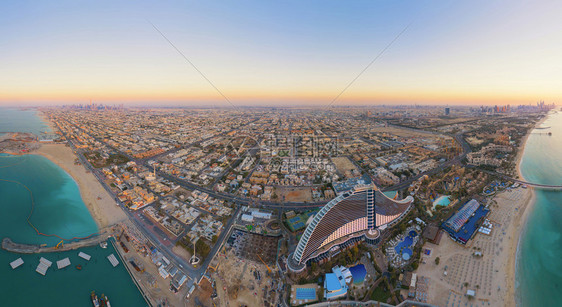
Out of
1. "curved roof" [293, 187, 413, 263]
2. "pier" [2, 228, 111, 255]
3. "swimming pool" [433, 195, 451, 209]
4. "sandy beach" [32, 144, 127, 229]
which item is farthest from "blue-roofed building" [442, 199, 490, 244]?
"sandy beach" [32, 144, 127, 229]

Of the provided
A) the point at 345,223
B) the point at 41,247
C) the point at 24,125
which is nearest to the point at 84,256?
the point at 41,247

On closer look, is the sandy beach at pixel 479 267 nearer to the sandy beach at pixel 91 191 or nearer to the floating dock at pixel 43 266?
the floating dock at pixel 43 266

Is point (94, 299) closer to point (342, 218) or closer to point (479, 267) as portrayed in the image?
point (342, 218)

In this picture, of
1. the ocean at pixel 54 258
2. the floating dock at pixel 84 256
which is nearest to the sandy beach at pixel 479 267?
the ocean at pixel 54 258

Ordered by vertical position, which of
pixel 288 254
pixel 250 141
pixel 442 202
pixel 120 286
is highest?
pixel 250 141

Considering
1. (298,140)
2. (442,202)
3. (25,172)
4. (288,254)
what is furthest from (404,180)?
(25,172)

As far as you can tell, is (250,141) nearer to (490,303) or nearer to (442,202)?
(442,202)

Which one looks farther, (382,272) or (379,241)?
(379,241)
